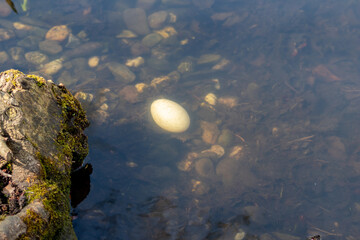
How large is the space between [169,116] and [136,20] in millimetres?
5050

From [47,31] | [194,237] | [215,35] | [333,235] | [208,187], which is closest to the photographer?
[194,237]

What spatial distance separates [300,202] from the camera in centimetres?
450

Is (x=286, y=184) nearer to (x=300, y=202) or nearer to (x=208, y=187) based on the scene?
(x=300, y=202)

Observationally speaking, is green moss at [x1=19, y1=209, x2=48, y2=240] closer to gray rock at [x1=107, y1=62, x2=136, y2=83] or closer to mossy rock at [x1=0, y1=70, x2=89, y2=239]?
mossy rock at [x1=0, y1=70, x2=89, y2=239]

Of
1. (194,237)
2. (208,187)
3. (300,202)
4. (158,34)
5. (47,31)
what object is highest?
(47,31)

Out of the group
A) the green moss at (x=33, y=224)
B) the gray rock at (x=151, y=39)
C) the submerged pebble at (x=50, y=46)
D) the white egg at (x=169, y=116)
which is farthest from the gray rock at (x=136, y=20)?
the green moss at (x=33, y=224)

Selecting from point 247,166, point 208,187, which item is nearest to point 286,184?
point 247,166

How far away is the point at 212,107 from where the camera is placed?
601 cm

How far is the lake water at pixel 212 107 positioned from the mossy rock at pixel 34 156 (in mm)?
1017

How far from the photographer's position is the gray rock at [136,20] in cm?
797

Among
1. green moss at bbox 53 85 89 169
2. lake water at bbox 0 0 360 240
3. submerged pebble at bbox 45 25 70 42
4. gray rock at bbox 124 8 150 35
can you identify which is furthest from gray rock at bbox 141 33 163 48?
green moss at bbox 53 85 89 169

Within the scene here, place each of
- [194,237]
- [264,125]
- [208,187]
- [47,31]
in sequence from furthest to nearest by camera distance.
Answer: [47,31] < [264,125] < [208,187] < [194,237]

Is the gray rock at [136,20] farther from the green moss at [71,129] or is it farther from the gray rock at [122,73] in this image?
the green moss at [71,129]

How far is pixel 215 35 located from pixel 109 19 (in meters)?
4.05
